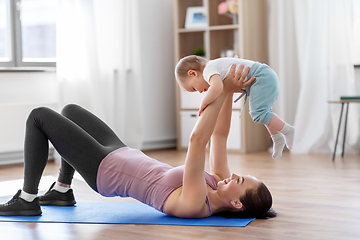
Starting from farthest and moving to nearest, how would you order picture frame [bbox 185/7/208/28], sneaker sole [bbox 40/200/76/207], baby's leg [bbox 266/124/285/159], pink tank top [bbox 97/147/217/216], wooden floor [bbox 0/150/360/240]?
1. picture frame [bbox 185/7/208/28]
2. sneaker sole [bbox 40/200/76/207]
3. baby's leg [bbox 266/124/285/159]
4. pink tank top [bbox 97/147/217/216]
5. wooden floor [bbox 0/150/360/240]

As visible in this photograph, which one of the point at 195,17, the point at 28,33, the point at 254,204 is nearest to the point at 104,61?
the point at 28,33


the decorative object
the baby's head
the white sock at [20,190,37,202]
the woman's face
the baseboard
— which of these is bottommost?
the baseboard

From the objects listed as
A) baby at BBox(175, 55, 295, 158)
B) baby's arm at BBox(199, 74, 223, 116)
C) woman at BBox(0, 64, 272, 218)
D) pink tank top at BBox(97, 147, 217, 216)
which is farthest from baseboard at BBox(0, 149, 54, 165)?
baby's arm at BBox(199, 74, 223, 116)

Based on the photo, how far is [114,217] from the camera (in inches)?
80.3

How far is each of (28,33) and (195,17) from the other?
5.46 ft

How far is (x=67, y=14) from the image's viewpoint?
13.5 feet

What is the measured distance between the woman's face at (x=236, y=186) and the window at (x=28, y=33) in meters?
2.87

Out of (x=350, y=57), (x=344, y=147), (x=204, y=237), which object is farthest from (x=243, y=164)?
(x=204, y=237)

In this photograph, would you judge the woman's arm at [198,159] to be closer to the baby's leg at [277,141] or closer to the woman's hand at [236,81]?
the woman's hand at [236,81]

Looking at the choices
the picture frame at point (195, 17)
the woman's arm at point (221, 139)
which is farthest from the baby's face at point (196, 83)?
the picture frame at point (195, 17)

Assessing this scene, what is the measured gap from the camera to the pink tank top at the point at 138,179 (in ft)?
6.15

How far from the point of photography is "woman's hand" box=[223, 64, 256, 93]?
192 cm

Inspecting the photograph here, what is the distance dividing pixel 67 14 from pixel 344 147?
9.05ft

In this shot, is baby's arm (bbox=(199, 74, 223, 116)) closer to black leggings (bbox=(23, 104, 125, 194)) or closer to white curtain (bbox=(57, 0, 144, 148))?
black leggings (bbox=(23, 104, 125, 194))
